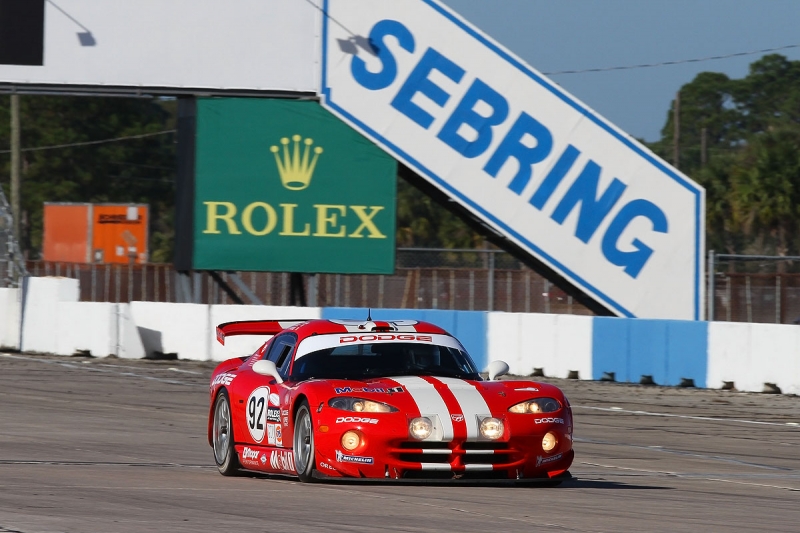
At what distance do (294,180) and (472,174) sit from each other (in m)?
3.85

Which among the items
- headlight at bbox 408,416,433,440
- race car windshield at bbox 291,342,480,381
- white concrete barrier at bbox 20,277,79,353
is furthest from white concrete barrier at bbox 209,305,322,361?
headlight at bbox 408,416,433,440

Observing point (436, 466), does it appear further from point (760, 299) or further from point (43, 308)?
point (760, 299)

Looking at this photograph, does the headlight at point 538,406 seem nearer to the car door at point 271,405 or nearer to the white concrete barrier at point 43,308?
the car door at point 271,405

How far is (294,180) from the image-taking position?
28.9 metres

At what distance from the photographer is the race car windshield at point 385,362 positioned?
32.9ft

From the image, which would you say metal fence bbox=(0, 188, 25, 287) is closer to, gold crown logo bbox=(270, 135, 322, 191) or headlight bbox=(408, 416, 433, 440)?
gold crown logo bbox=(270, 135, 322, 191)

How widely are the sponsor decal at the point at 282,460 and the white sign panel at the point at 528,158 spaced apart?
17440 mm

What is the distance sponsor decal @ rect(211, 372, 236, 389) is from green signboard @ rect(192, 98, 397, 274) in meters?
17.4

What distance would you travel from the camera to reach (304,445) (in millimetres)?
9539

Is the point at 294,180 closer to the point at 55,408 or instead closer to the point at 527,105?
the point at 527,105

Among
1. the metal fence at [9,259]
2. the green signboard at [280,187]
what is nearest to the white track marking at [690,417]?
the green signboard at [280,187]

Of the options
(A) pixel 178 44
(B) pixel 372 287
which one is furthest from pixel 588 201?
(B) pixel 372 287

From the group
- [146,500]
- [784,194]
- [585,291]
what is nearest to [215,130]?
[585,291]

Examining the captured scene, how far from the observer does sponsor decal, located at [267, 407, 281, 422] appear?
32.7 ft
